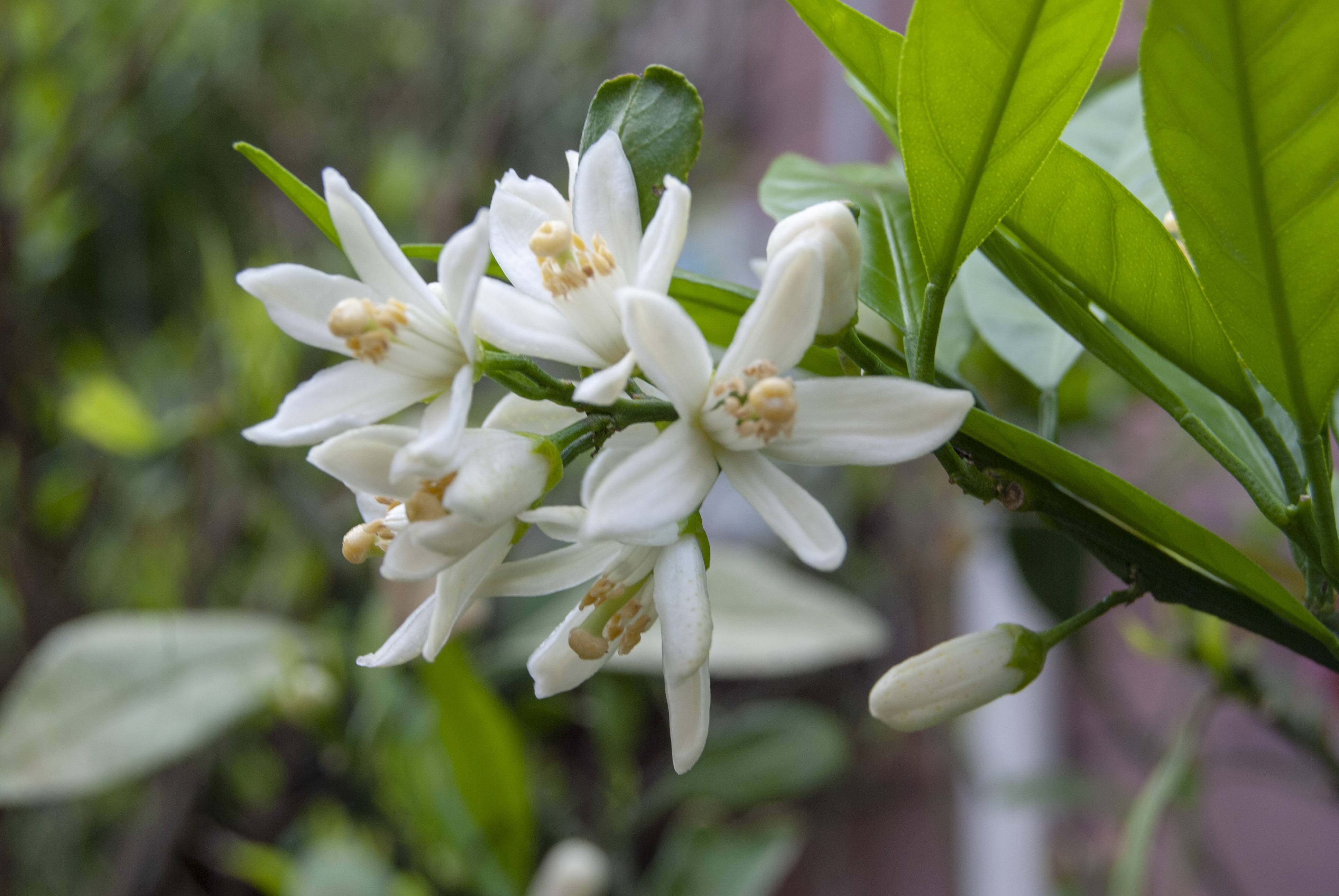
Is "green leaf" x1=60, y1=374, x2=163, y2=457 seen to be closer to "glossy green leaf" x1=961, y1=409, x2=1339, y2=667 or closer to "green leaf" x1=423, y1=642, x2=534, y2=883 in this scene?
"green leaf" x1=423, y1=642, x2=534, y2=883

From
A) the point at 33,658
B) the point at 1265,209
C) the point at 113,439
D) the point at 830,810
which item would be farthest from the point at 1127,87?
the point at 830,810

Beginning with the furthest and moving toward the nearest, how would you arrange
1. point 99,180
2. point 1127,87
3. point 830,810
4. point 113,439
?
point 830,810, point 99,180, point 113,439, point 1127,87

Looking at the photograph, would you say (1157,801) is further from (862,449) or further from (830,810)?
(830,810)

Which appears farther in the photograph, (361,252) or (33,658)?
(33,658)

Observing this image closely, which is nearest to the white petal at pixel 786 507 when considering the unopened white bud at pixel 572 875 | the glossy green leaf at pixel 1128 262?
the glossy green leaf at pixel 1128 262

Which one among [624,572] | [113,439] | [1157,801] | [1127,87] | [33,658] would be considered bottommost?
[33,658]

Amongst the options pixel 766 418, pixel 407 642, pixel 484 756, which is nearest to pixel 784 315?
pixel 766 418

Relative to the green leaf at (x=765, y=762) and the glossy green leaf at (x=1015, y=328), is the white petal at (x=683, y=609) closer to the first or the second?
the glossy green leaf at (x=1015, y=328)
